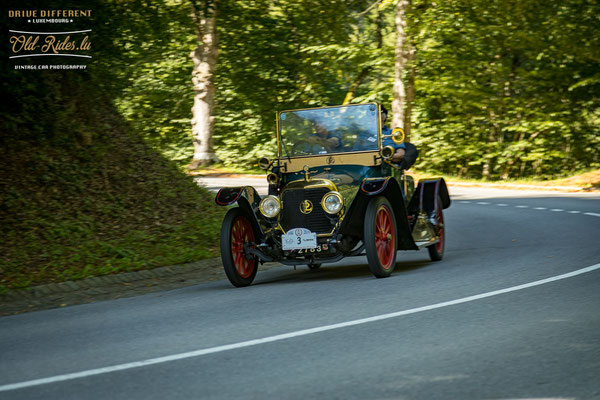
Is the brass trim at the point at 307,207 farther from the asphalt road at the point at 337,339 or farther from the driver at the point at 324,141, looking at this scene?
the driver at the point at 324,141

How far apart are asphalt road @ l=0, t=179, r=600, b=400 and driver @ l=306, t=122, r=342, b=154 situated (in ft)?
5.60

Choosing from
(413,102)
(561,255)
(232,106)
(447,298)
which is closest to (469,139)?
(413,102)

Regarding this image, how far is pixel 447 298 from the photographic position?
24.9 feet

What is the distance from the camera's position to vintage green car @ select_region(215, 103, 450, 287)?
9.33 meters

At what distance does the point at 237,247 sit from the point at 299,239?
780mm

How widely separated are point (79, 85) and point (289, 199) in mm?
7339

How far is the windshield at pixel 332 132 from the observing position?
34.7 feet

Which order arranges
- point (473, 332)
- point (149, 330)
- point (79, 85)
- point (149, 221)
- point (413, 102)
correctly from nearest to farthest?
point (473, 332)
point (149, 330)
point (149, 221)
point (79, 85)
point (413, 102)

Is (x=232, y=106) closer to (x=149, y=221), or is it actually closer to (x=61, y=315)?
(x=149, y=221)

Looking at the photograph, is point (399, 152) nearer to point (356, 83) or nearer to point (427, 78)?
point (427, 78)

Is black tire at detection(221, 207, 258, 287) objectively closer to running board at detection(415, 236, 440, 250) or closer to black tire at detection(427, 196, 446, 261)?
running board at detection(415, 236, 440, 250)

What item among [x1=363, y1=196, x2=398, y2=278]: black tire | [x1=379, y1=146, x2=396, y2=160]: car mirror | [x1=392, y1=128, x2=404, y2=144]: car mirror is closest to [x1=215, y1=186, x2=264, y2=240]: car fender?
[x1=363, y1=196, x2=398, y2=278]: black tire

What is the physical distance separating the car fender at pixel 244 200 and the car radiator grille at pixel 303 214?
31 cm

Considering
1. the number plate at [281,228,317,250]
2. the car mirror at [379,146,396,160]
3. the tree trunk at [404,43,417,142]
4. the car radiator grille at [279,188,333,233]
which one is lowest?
the number plate at [281,228,317,250]
